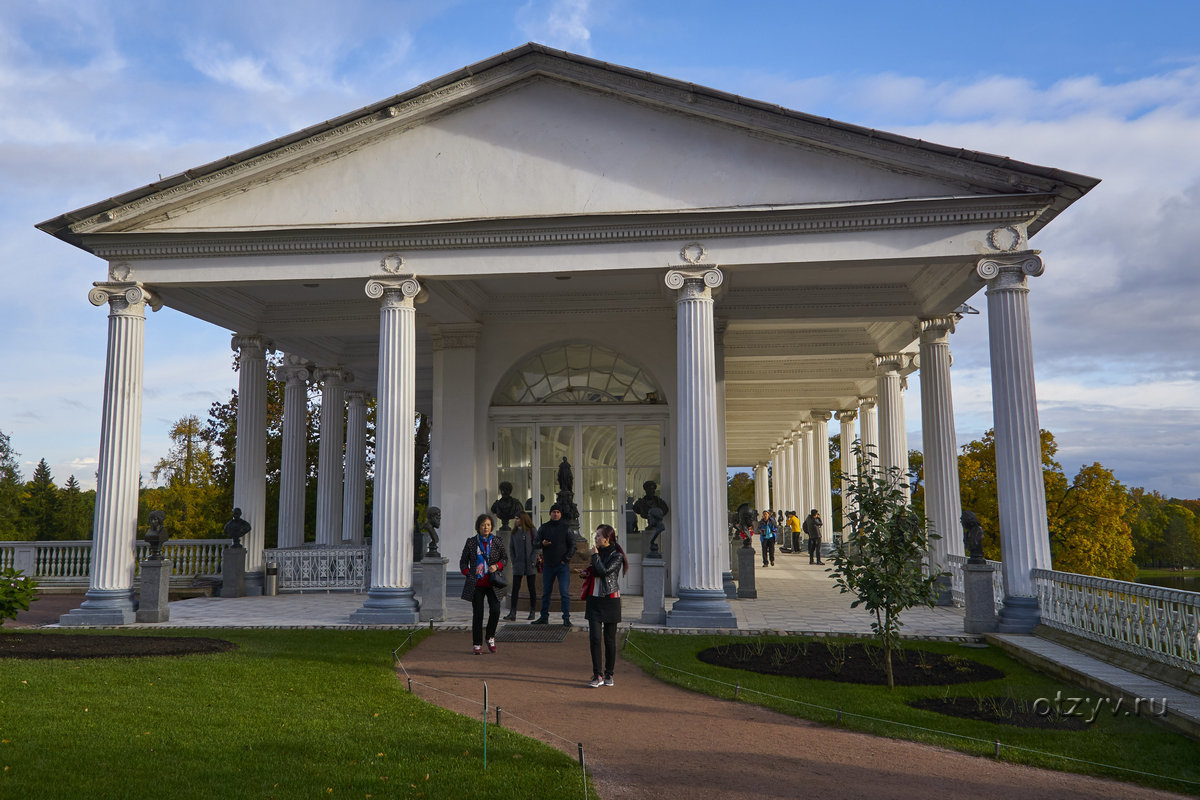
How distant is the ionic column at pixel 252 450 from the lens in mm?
17562

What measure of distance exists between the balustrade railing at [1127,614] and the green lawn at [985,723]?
87cm

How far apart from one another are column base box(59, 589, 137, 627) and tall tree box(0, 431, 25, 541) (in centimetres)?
1979

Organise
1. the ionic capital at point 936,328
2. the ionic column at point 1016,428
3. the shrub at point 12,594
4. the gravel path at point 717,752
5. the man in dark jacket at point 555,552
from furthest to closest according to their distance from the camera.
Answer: the ionic capital at point 936,328
the man in dark jacket at point 555,552
the ionic column at point 1016,428
the shrub at point 12,594
the gravel path at point 717,752

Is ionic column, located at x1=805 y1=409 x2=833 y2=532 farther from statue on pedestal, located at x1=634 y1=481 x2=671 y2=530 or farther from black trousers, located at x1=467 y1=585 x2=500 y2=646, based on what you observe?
black trousers, located at x1=467 y1=585 x2=500 y2=646

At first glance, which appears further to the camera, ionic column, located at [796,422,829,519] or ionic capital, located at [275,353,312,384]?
ionic column, located at [796,422,829,519]

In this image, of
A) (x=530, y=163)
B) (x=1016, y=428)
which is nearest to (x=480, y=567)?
(x=530, y=163)

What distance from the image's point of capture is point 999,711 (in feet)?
22.7

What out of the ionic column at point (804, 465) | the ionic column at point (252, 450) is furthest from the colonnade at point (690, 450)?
the ionic column at point (804, 465)

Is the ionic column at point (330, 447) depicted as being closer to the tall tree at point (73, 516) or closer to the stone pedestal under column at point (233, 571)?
the stone pedestal under column at point (233, 571)

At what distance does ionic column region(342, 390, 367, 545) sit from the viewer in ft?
72.0

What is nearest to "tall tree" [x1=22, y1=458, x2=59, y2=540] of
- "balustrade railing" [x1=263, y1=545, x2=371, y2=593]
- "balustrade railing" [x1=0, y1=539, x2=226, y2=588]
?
"balustrade railing" [x1=0, y1=539, x2=226, y2=588]

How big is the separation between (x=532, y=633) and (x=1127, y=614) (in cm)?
Result: 679

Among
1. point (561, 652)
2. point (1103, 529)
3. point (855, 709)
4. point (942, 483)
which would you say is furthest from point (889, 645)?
point (1103, 529)

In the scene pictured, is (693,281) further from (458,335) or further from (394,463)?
(458,335)
